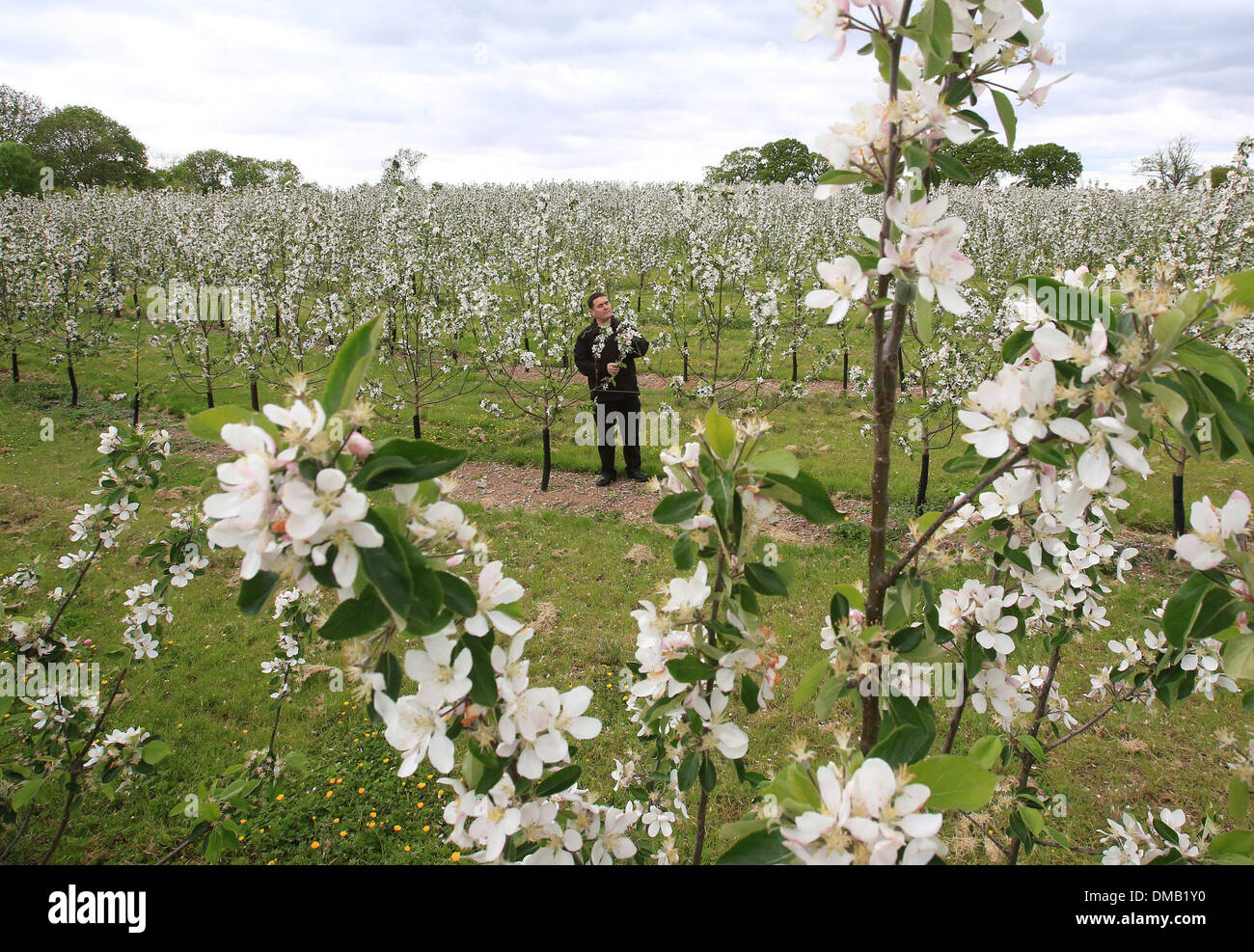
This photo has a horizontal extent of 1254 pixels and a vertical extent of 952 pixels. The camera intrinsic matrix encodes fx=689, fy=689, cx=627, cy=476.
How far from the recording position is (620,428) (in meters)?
8.70

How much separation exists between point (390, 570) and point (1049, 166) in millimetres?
57997

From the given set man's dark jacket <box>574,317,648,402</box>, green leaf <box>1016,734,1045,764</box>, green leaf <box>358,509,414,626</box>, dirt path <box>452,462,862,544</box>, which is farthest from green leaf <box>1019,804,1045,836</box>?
man's dark jacket <box>574,317,648,402</box>

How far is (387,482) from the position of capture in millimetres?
1023

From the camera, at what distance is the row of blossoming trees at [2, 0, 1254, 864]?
3.19ft

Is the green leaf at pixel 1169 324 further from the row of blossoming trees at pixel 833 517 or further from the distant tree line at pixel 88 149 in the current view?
the distant tree line at pixel 88 149

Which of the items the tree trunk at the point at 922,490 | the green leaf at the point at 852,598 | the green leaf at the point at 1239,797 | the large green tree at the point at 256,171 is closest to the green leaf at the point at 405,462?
the green leaf at the point at 852,598

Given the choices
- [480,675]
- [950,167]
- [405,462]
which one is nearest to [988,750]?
[480,675]

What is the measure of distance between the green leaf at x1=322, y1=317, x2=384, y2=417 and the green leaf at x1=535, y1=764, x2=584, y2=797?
2.56 feet

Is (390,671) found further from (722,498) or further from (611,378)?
(611,378)

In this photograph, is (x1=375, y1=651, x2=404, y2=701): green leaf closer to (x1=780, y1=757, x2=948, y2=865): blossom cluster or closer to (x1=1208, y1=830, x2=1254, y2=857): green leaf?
(x1=780, y1=757, x2=948, y2=865): blossom cluster

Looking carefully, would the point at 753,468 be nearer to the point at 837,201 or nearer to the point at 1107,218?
the point at 1107,218

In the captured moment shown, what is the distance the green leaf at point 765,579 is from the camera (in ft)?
4.57

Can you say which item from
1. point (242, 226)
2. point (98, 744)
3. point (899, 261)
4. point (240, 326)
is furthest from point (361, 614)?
point (242, 226)

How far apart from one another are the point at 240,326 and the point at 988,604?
10635 millimetres
